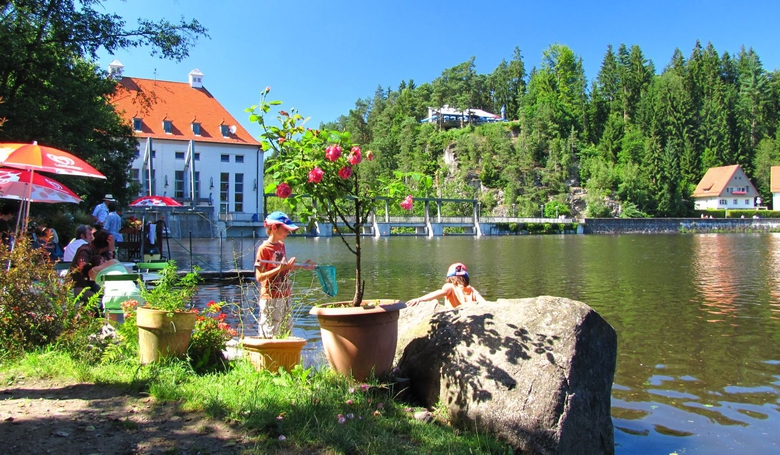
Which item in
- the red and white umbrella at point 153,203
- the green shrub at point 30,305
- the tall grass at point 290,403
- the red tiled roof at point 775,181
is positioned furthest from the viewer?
the red tiled roof at point 775,181

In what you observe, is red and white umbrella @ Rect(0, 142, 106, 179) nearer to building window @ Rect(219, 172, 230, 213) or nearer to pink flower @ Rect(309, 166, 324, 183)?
pink flower @ Rect(309, 166, 324, 183)

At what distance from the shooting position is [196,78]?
68500 millimetres

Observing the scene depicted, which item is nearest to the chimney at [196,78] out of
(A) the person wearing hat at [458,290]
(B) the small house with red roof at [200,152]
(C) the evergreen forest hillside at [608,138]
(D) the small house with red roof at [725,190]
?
(B) the small house with red roof at [200,152]

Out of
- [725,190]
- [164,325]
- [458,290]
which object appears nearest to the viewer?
[164,325]

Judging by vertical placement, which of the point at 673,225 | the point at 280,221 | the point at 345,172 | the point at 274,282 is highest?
the point at 345,172

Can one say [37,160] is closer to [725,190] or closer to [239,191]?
[239,191]

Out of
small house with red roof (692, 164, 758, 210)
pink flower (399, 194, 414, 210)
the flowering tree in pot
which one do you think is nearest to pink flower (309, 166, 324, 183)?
the flowering tree in pot

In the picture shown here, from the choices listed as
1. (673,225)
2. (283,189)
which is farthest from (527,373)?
(673,225)

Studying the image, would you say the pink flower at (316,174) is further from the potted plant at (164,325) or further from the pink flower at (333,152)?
the potted plant at (164,325)

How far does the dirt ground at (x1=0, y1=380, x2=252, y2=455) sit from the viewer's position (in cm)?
345

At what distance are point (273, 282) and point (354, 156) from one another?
1785 mm

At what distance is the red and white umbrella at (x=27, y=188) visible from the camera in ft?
30.0

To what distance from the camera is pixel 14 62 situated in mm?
13977

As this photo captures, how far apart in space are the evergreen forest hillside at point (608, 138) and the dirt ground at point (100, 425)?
288ft
